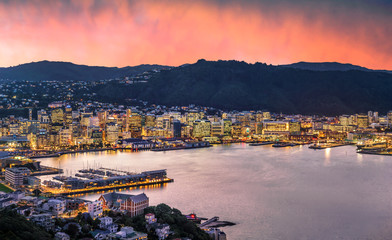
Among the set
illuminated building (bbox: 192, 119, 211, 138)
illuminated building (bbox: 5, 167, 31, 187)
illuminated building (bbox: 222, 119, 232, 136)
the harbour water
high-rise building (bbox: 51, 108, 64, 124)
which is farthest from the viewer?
illuminated building (bbox: 222, 119, 232, 136)

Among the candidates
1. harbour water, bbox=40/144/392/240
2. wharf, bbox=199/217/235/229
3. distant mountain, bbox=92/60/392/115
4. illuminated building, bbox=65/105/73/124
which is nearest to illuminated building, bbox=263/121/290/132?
harbour water, bbox=40/144/392/240

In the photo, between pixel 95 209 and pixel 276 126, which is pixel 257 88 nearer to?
pixel 276 126

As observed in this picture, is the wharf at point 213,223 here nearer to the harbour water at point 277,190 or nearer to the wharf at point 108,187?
the harbour water at point 277,190

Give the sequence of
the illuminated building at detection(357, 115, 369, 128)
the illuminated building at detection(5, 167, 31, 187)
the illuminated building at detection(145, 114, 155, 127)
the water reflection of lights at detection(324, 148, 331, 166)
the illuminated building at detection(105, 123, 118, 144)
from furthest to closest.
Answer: the illuminated building at detection(357, 115, 369, 128) < the illuminated building at detection(145, 114, 155, 127) < the illuminated building at detection(105, 123, 118, 144) < the water reflection of lights at detection(324, 148, 331, 166) < the illuminated building at detection(5, 167, 31, 187)

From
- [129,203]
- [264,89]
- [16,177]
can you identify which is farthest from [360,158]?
[264,89]

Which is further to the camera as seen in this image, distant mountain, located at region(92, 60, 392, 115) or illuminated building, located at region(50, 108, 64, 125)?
distant mountain, located at region(92, 60, 392, 115)

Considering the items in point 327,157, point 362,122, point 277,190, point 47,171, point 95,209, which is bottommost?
point 277,190

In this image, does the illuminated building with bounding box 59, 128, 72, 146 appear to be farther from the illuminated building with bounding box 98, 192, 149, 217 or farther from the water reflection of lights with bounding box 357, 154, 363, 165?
the illuminated building with bounding box 98, 192, 149, 217
